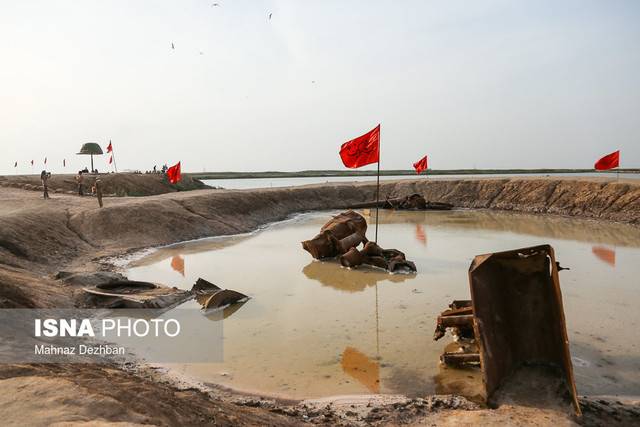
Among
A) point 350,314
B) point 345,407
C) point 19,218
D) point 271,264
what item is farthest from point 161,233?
point 345,407

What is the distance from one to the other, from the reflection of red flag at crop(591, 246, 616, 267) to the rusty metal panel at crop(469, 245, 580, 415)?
35.3 ft

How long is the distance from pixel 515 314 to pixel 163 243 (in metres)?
16.4

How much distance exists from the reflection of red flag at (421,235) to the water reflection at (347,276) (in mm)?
6066

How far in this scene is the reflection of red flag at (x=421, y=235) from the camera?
20.8 m

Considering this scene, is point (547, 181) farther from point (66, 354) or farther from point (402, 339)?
point (66, 354)

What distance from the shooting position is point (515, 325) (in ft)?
20.8

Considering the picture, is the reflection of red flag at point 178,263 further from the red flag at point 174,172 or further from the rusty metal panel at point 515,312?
the red flag at point 174,172

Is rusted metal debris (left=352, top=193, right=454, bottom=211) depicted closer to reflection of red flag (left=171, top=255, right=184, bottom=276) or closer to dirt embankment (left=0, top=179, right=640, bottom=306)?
dirt embankment (left=0, top=179, right=640, bottom=306)

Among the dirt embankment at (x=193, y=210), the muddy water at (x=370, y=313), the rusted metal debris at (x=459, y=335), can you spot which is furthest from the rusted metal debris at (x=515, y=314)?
the dirt embankment at (x=193, y=210)

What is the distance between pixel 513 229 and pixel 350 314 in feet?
56.5

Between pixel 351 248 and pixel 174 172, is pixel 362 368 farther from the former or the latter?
pixel 174 172

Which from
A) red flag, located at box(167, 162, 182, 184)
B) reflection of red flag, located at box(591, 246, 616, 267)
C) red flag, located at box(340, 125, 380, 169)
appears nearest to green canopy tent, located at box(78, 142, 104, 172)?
red flag, located at box(167, 162, 182, 184)

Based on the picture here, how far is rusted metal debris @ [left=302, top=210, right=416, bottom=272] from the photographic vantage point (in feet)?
48.3

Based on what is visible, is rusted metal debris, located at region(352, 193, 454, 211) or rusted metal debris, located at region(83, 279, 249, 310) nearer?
rusted metal debris, located at region(83, 279, 249, 310)
